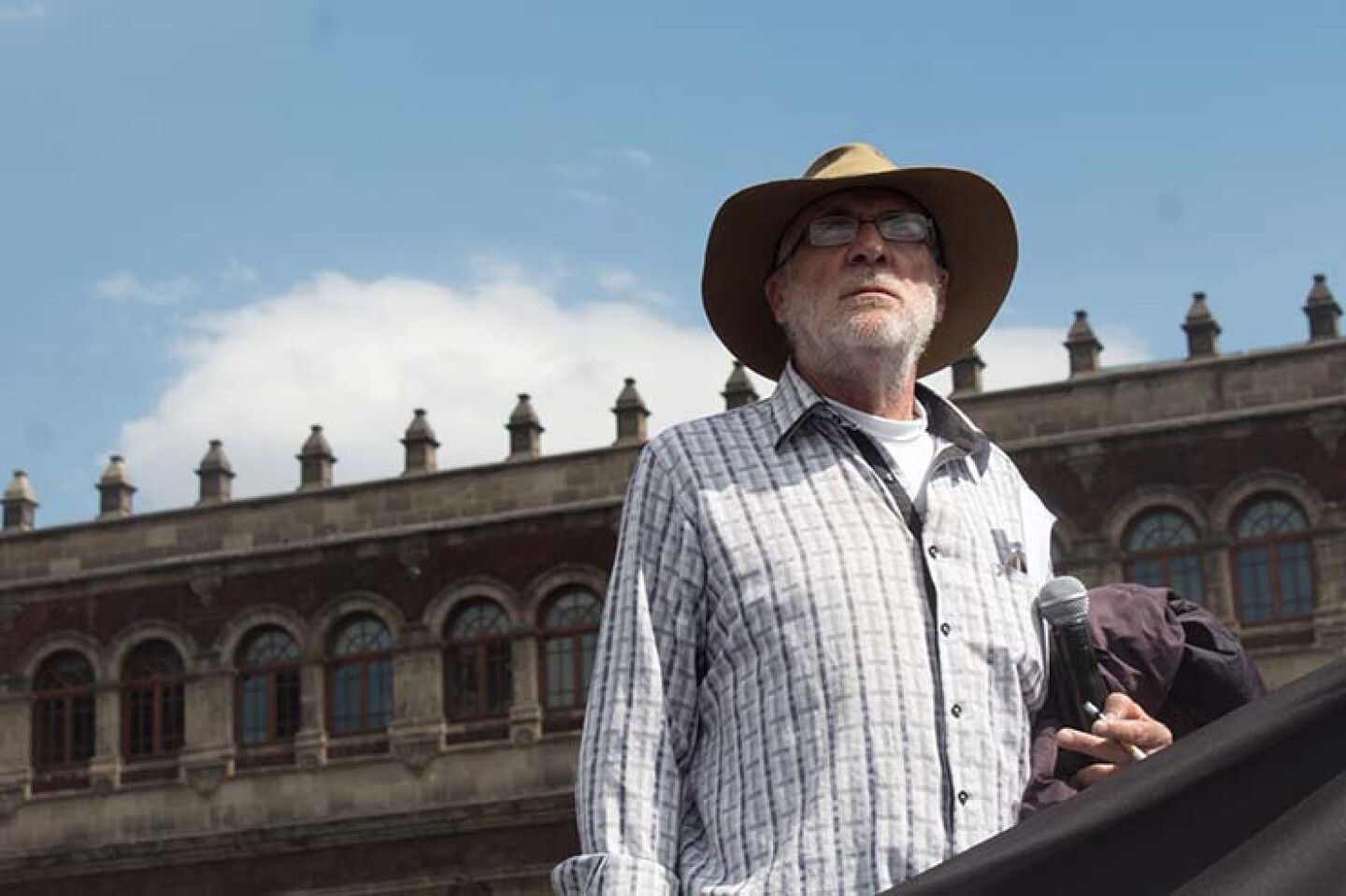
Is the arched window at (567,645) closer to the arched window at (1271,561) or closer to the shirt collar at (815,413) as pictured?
the arched window at (1271,561)

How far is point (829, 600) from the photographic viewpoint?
13.9 feet

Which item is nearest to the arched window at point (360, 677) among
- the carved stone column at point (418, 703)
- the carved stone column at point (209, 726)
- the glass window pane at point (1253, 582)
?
the carved stone column at point (418, 703)

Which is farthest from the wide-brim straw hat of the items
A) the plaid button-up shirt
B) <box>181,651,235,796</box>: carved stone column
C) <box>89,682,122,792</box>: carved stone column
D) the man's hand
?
<box>89,682,122,792</box>: carved stone column

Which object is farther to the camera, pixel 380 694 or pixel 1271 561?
pixel 380 694

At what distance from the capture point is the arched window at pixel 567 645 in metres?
31.2

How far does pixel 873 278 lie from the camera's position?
14.7ft

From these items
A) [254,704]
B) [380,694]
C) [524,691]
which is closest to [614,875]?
[524,691]

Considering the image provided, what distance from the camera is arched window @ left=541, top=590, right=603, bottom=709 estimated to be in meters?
31.2

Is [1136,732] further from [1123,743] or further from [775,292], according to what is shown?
[775,292]

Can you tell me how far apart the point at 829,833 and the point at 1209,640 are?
28.7 inches

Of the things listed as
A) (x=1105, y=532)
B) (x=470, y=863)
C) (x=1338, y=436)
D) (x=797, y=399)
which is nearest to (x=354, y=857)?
(x=470, y=863)

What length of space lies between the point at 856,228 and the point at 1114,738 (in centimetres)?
94

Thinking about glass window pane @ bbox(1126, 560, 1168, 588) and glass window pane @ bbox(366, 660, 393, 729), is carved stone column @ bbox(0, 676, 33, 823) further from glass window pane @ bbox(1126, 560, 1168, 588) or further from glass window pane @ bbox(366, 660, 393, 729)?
glass window pane @ bbox(1126, 560, 1168, 588)

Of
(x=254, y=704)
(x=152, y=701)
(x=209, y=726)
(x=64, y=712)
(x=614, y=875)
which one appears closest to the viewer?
(x=614, y=875)
